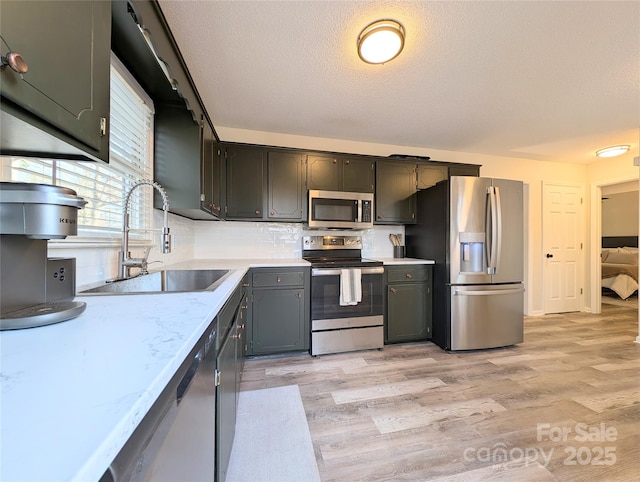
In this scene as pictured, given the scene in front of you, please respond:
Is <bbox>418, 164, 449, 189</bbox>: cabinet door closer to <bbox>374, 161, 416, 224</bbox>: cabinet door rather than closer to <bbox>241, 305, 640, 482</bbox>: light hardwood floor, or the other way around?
<bbox>374, 161, 416, 224</bbox>: cabinet door

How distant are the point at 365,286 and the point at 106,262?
216 cm

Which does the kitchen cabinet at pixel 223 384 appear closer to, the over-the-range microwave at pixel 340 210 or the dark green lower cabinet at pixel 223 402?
the dark green lower cabinet at pixel 223 402

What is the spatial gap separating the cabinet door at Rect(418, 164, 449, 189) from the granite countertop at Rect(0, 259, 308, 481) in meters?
3.18

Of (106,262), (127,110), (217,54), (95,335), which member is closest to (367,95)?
(217,54)

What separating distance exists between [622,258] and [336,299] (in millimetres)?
7387

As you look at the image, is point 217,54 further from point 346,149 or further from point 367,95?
point 346,149

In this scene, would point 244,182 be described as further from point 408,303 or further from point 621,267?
point 621,267

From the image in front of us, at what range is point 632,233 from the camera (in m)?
6.36

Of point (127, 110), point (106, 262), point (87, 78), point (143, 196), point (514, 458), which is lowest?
point (514, 458)

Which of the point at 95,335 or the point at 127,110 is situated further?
the point at 127,110

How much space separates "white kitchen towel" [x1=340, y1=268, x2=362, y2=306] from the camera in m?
2.67

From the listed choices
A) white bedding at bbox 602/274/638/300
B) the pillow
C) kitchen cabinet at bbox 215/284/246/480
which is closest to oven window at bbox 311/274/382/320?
kitchen cabinet at bbox 215/284/246/480

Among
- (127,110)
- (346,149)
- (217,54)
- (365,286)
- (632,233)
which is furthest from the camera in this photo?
(632,233)

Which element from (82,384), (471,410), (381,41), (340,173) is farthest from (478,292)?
(82,384)
